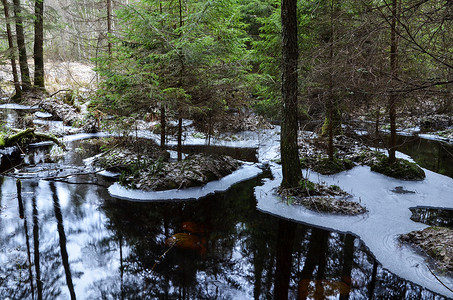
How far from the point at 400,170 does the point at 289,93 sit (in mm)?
5452

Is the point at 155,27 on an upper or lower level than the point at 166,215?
upper

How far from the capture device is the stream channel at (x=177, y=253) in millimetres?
4496

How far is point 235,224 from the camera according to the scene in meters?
6.89

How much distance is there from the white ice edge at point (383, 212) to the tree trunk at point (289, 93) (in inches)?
37.7

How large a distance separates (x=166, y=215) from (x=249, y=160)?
→ 6091mm

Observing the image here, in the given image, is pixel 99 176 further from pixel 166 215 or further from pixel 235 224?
pixel 235 224

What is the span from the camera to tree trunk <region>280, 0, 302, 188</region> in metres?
7.36

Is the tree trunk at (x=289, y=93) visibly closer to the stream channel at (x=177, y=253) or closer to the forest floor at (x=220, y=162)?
the forest floor at (x=220, y=162)

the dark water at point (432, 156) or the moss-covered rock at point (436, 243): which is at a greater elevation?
the dark water at point (432, 156)

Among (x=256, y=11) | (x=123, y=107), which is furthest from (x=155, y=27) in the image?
(x=256, y=11)

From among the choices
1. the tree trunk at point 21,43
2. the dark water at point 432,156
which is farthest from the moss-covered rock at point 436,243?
the tree trunk at point 21,43

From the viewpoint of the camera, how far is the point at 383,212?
278 inches

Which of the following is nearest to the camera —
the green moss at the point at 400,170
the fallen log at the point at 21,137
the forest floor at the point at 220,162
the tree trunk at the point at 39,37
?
the forest floor at the point at 220,162

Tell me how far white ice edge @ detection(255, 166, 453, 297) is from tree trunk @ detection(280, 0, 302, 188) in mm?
959
